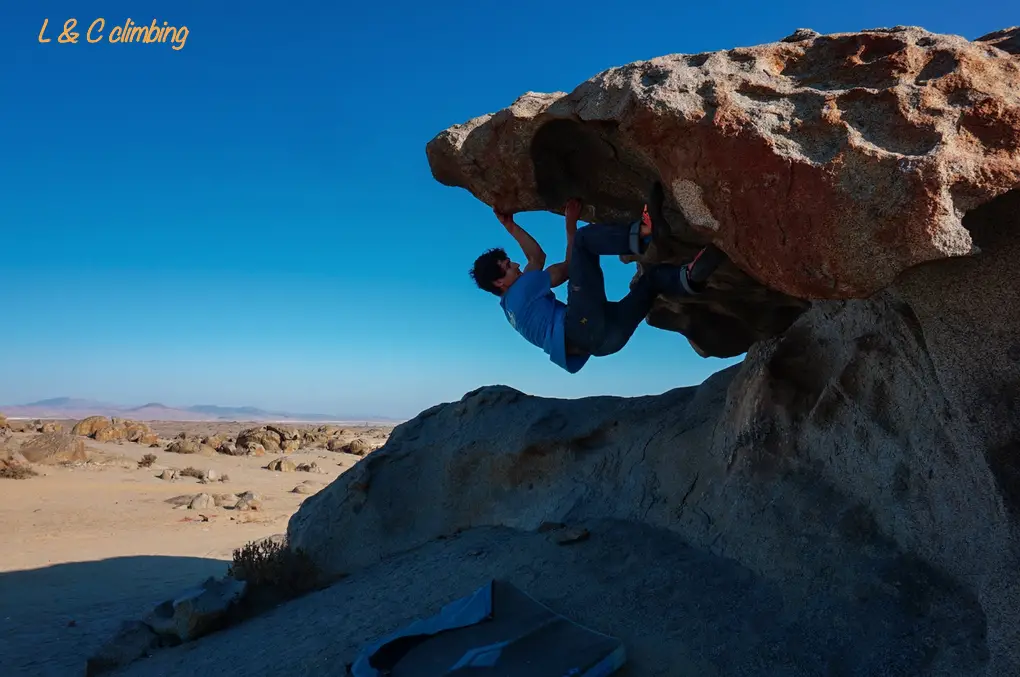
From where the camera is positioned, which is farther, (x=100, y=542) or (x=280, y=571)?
(x=100, y=542)

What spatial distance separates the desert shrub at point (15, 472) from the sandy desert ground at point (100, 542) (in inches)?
12.9

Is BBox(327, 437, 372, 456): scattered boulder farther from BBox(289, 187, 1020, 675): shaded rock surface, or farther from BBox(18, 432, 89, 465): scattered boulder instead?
BBox(289, 187, 1020, 675): shaded rock surface

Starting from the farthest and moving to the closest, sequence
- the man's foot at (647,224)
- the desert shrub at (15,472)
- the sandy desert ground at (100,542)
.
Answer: the desert shrub at (15,472) → the sandy desert ground at (100,542) → the man's foot at (647,224)

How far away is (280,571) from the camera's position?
21.1ft

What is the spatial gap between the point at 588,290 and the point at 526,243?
73 centimetres

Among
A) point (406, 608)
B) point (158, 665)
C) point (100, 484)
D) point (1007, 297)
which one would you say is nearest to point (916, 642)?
point (1007, 297)

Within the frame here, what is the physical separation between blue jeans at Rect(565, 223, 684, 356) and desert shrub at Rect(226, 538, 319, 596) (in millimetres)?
3691

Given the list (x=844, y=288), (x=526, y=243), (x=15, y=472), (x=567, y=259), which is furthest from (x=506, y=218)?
(x=15, y=472)

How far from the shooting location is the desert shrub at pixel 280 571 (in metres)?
6.36

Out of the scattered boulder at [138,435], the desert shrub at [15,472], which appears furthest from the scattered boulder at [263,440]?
the desert shrub at [15,472]

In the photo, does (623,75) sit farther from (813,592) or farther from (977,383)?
(813,592)

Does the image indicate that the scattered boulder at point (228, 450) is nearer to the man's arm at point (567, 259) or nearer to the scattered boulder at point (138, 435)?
the scattered boulder at point (138, 435)

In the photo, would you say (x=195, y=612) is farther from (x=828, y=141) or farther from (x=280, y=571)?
(x=828, y=141)

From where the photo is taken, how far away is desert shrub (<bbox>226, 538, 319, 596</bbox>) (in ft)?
20.9
